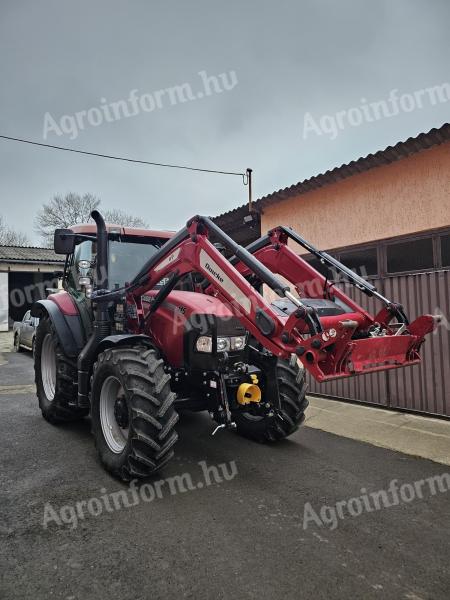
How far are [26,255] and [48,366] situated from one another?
66.0ft

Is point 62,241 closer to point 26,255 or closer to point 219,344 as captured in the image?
point 219,344

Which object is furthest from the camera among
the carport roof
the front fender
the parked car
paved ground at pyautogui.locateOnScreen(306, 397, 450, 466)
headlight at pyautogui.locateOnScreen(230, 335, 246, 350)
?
the carport roof

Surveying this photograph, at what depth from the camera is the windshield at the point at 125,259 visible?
4.56m

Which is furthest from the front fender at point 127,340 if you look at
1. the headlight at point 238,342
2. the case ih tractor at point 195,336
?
the headlight at point 238,342

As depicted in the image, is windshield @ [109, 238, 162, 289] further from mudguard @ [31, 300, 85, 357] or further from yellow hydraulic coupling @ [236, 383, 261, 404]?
yellow hydraulic coupling @ [236, 383, 261, 404]

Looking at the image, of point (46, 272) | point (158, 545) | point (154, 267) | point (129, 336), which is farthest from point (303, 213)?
point (46, 272)

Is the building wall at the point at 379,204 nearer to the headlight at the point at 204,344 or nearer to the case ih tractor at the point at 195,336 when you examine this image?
the case ih tractor at the point at 195,336

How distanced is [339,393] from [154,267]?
4.22 metres

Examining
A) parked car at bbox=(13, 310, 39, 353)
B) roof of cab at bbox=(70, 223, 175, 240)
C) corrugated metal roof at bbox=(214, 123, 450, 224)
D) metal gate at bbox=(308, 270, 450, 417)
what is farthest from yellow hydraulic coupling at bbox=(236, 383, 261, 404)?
parked car at bbox=(13, 310, 39, 353)

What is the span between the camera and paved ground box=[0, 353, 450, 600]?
7.14 ft

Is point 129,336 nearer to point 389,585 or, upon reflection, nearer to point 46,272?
point 389,585

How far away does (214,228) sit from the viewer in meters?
3.38

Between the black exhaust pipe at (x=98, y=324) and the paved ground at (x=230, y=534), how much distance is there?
0.67 metres

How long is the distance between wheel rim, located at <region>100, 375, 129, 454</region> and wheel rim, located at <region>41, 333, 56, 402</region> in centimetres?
187
